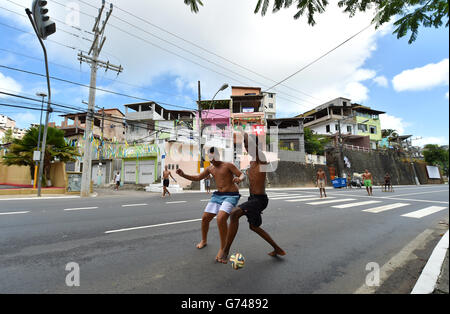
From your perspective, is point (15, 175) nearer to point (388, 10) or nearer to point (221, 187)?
point (221, 187)

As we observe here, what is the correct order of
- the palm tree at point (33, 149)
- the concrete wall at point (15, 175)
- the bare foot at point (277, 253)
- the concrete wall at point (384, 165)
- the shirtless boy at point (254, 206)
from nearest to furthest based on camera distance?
the shirtless boy at point (254, 206)
the bare foot at point (277, 253)
the palm tree at point (33, 149)
the concrete wall at point (15, 175)
the concrete wall at point (384, 165)

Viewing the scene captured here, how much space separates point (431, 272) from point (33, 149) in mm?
20363

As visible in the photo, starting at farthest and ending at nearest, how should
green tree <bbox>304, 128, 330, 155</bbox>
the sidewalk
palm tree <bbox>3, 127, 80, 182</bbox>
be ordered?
green tree <bbox>304, 128, 330, 155</bbox> < palm tree <bbox>3, 127, 80, 182</bbox> < the sidewalk

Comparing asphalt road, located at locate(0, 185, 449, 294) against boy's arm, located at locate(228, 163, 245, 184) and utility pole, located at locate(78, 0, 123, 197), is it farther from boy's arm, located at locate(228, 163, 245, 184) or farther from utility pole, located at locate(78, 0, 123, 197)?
utility pole, located at locate(78, 0, 123, 197)

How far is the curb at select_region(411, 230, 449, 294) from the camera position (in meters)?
2.22

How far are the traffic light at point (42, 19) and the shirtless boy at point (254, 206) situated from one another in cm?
644

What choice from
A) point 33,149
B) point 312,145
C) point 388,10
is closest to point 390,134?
point 312,145

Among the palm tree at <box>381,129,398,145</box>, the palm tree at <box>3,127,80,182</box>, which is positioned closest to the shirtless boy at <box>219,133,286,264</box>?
the palm tree at <box>3,127,80,182</box>

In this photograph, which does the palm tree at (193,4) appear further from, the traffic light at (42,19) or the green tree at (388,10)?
the traffic light at (42,19)

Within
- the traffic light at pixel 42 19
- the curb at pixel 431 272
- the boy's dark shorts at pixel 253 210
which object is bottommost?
the curb at pixel 431 272

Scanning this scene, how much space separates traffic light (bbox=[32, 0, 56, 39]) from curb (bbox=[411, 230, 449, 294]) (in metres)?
9.05

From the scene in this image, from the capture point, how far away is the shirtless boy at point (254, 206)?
2.91 metres

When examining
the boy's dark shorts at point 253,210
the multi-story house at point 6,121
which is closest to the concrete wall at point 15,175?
the multi-story house at point 6,121
